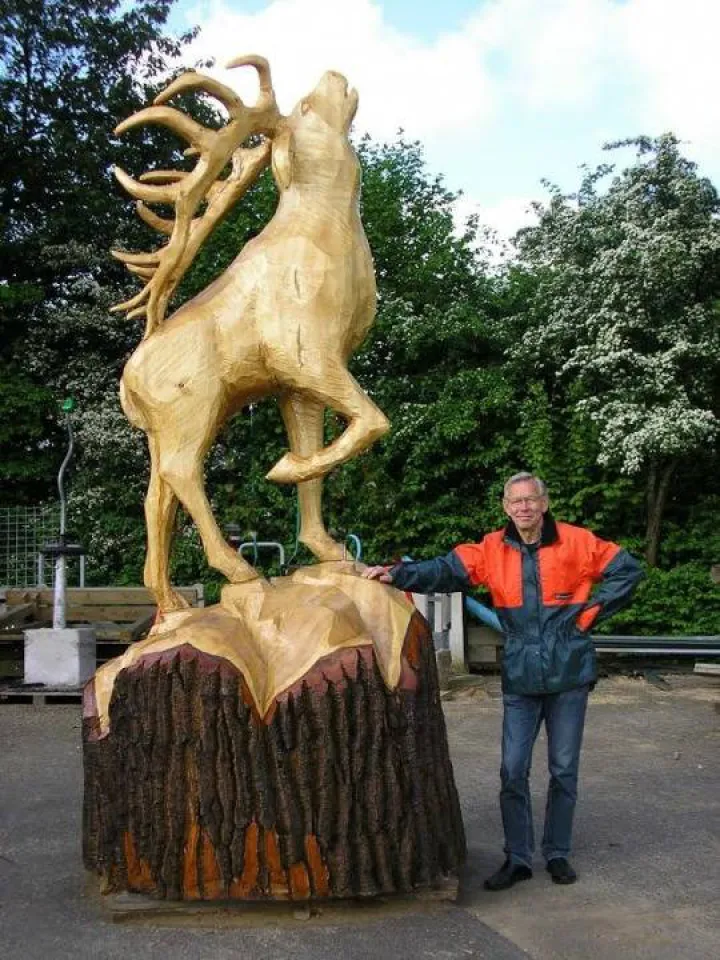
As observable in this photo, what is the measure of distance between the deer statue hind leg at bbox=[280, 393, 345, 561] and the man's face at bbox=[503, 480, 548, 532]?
695 millimetres

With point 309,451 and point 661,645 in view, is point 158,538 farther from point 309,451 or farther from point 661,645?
point 661,645

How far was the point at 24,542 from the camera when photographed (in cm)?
1072

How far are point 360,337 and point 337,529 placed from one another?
253 inches

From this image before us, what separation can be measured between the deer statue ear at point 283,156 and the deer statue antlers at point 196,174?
58 millimetres

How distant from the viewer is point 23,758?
5.64m

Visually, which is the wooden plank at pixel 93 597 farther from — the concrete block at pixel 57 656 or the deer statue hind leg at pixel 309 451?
the deer statue hind leg at pixel 309 451

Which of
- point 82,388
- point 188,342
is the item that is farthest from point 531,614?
point 82,388

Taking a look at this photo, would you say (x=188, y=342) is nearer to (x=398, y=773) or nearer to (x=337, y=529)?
(x=398, y=773)

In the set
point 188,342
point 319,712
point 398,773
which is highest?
point 188,342

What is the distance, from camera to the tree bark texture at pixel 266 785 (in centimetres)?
286

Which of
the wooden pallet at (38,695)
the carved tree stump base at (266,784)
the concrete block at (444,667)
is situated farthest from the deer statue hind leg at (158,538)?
the concrete block at (444,667)

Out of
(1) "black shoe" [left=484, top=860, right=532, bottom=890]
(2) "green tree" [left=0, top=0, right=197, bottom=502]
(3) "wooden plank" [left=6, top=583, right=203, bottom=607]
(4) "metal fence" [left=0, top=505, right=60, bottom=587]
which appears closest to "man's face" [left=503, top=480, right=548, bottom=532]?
(1) "black shoe" [left=484, top=860, right=532, bottom=890]

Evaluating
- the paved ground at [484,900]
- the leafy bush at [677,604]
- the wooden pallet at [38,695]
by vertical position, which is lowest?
the paved ground at [484,900]

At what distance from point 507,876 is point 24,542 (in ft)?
28.6
